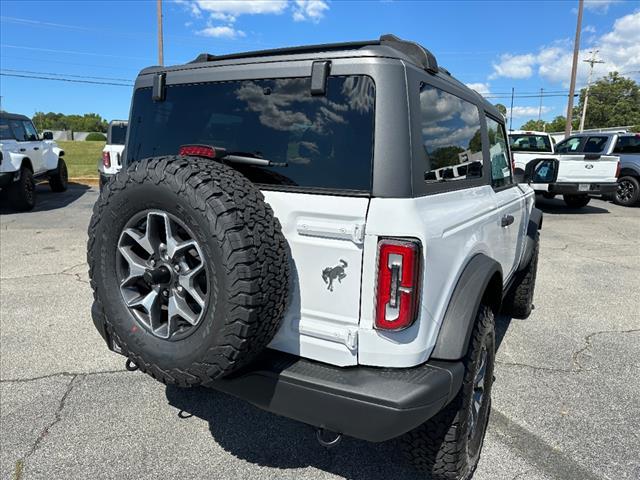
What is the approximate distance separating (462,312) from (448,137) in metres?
0.89

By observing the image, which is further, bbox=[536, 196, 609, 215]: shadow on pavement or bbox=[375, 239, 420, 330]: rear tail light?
bbox=[536, 196, 609, 215]: shadow on pavement

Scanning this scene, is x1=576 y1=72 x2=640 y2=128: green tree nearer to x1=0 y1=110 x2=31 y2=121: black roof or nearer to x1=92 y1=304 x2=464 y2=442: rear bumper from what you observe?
x1=0 y1=110 x2=31 y2=121: black roof

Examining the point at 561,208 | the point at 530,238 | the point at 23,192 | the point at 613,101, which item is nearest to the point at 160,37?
the point at 23,192

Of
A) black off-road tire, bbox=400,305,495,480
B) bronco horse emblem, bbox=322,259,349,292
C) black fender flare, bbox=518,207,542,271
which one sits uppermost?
bronco horse emblem, bbox=322,259,349,292

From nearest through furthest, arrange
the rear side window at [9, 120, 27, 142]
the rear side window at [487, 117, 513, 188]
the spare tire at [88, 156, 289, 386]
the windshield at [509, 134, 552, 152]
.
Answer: the spare tire at [88, 156, 289, 386], the rear side window at [487, 117, 513, 188], the rear side window at [9, 120, 27, 142], the windshield at [509, 134, 552, 152]

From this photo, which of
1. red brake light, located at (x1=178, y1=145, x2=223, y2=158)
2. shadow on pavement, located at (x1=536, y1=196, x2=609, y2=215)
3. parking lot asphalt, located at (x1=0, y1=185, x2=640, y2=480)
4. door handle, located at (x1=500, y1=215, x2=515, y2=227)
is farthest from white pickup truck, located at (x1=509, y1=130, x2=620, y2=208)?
red brake light, located at (x1=178, y1=145, x2=223, y2=158)

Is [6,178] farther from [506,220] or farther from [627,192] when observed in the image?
[627,192]

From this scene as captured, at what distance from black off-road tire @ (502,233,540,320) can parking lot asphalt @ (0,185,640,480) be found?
0.10 m

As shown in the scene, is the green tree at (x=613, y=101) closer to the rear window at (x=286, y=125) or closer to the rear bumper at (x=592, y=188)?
the rear bumper at (x=592, y=188)

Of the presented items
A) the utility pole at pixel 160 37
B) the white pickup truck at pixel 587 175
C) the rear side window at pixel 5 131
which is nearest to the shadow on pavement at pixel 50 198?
the rear side window at pixel 5 131

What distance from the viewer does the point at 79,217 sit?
9398mm

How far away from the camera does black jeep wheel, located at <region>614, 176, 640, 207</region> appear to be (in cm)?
1206

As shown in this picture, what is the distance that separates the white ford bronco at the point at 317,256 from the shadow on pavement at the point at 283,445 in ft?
1.02

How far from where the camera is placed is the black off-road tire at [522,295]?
165 inches
